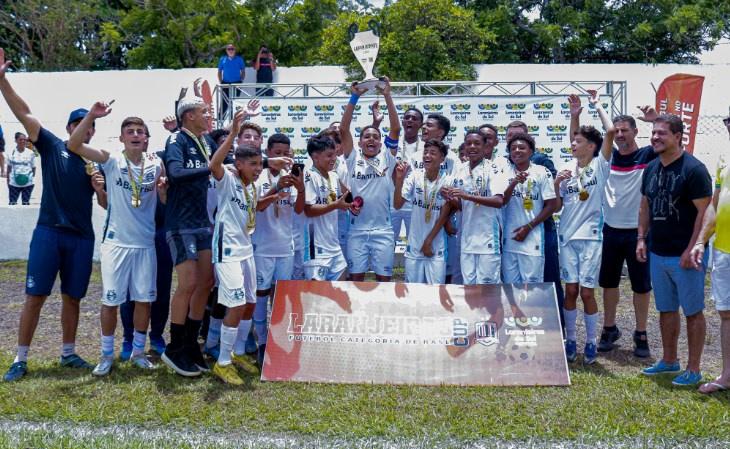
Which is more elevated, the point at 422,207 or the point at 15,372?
the point at 422,207

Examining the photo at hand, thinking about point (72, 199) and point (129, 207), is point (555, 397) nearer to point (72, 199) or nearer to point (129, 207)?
point (129, 207)

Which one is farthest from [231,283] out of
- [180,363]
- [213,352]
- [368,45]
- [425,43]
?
[425,43]

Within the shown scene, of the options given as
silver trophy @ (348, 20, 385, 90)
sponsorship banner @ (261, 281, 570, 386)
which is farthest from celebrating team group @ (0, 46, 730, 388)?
silver trophy @ (348, 20, 385, 90)

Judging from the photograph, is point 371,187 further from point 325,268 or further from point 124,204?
point 124,204

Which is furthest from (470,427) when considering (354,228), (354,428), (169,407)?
(354,228)

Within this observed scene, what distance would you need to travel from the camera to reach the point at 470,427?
4648mm

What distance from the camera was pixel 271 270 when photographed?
20.8 feet

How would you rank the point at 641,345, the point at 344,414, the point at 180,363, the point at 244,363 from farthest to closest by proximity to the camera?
the point at 641,345 → the point at 244,363 → the point at 180,363 → the point at 344,414

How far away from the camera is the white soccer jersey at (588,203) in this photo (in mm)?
6406

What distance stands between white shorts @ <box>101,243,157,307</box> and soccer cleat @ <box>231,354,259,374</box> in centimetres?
92

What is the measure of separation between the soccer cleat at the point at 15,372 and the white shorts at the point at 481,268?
4.00 metres

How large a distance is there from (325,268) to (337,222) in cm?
50

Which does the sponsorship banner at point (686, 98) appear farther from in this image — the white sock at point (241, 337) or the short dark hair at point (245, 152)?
the white sock at point (241, 337)

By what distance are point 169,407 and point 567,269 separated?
3811 mm
